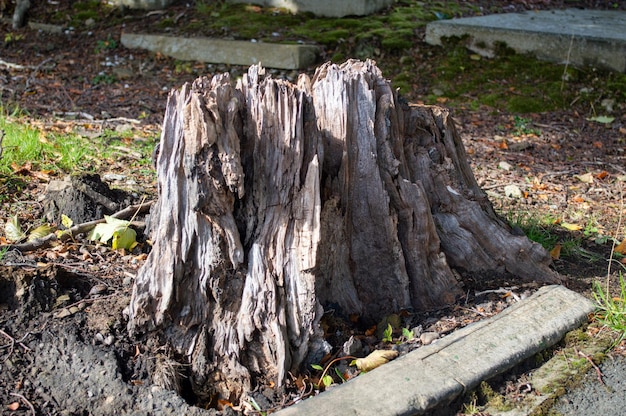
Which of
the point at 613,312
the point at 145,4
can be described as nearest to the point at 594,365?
the point at 613,312

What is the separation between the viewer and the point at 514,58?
7.71 m

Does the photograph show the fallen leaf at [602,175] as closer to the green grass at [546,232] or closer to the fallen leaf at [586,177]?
the fallen leaf at [586,177]

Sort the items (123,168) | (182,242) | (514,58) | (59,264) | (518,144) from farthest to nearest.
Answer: (514,58), (518,144), (123,168), (59,264), (182,242)

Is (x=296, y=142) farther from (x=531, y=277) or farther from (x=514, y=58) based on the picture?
(x=514, y=58)

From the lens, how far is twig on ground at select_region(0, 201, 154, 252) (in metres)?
3.43

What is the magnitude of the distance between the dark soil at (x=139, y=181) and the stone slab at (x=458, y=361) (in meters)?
0.14

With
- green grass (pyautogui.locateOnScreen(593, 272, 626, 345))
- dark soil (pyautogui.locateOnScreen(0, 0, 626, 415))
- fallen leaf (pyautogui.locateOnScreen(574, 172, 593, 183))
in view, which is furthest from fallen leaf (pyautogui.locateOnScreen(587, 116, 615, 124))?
green grass (pyautogui.locateOnScreen(593, 272, 626, 345))

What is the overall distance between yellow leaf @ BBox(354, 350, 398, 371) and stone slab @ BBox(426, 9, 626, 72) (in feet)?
18.2

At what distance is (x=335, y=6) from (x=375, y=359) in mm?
6717

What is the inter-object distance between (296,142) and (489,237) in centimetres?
120

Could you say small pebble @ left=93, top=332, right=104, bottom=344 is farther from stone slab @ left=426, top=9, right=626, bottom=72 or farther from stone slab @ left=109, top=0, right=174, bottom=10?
stone slab @ left=109, top=0, right=174, bottom=10

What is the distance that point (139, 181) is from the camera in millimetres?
4590

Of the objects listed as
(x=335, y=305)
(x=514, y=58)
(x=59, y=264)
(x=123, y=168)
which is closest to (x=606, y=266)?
(x=335, y=305)

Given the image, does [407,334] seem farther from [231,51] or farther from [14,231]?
[231,51]
